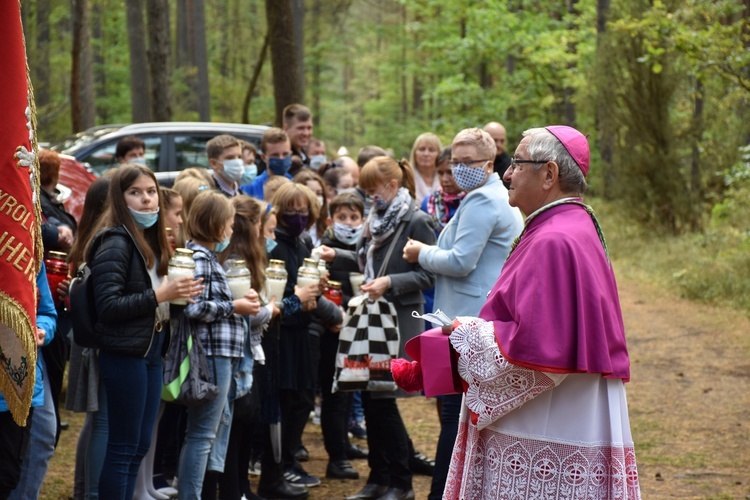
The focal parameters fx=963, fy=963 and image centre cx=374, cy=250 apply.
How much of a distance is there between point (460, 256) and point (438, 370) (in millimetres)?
1840

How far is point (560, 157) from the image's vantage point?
3.62 metres

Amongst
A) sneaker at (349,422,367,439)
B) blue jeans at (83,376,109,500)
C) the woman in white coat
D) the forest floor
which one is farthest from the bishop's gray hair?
sneaker at (349,422,367,439)

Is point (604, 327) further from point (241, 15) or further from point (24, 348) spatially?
point (241, 15)

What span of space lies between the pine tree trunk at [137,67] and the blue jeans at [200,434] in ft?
55.3

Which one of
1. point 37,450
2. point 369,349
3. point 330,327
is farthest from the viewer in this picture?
point 330,327

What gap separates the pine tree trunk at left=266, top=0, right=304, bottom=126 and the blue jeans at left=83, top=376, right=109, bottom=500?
29.0 ft

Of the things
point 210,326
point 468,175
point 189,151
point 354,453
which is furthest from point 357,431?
point 189,151

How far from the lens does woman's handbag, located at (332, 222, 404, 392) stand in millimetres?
6047

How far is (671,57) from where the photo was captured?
17.8 metres

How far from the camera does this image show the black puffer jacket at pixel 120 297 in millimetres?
4641

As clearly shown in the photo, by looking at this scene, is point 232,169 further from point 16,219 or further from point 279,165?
point 16,219

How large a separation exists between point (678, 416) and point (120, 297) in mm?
5706

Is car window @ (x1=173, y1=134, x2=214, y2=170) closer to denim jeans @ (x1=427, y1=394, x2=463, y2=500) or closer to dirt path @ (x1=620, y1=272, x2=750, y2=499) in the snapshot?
dirt path @ (x1=620, y1=272, x2=750, y2=499)

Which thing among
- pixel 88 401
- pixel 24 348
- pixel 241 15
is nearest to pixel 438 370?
pixel 24 348
